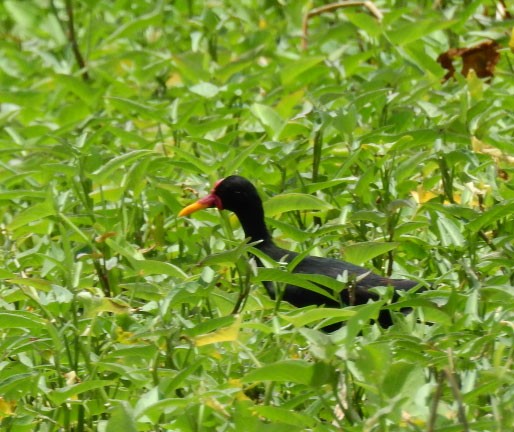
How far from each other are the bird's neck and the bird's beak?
93 mm

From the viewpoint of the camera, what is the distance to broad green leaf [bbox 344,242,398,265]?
3822mm

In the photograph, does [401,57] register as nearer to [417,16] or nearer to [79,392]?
[417,16]

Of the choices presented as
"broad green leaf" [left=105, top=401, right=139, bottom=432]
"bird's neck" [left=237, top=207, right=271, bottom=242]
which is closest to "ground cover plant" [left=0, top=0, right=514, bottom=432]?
"broad green leaf" [left=105, top=401, right=139, bottom=432]

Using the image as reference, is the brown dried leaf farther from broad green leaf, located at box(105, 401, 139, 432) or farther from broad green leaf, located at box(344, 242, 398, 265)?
broad green leaf, located at box(105, 401, 139, 432)

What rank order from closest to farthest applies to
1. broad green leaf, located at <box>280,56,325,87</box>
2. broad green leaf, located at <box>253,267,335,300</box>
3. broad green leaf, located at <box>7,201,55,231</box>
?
broad green leaf, located at <box>253,267,335,300</box> < broad green leaf, located at <box>7,201,55,231</box> < broad green leaf, located at <box>280,56,325,87</box>

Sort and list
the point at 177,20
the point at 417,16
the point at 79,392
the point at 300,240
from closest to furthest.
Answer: the point at 79,392, the point at 300,240, the point at 417,16, the point at 177,20

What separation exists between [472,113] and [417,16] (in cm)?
214

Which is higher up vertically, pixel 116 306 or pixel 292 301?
pixel 116 306

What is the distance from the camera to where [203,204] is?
4820 millimetres

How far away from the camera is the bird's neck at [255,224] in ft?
15.7

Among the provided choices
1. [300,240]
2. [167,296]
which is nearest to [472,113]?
[300,240]

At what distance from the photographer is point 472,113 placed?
4.71 metres

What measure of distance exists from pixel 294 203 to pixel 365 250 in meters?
0.43

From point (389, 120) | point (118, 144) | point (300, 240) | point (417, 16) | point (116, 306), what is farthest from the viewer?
point (417, 16)
